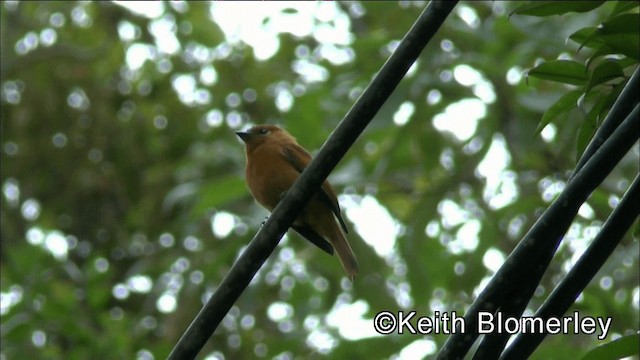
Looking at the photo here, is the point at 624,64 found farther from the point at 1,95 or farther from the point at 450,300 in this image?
the point at 1,95

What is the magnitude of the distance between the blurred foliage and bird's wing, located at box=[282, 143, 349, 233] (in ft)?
1.00

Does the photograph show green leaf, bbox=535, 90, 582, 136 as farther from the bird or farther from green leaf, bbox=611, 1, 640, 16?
the bird

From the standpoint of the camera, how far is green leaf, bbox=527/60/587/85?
1.92 m

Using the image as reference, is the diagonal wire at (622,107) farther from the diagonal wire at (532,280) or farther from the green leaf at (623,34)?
the green leaf at (623,34)

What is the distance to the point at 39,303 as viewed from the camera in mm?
5832

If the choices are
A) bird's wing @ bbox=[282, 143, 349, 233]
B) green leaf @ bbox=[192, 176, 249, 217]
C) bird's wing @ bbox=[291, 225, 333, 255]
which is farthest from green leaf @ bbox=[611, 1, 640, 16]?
green leaf @ bbox=[192, 176, 249, 217]

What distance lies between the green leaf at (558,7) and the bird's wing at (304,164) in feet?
7.59

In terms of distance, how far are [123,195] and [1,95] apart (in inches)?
53.0

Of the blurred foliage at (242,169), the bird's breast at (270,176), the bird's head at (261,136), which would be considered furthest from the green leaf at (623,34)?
the bird's head at (261,136)

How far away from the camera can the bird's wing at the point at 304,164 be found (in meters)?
4.16

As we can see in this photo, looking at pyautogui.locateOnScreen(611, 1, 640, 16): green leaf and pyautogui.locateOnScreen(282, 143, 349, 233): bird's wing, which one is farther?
pyautogui.locateOnScreen(282, 143, 349, 233): bird's wing

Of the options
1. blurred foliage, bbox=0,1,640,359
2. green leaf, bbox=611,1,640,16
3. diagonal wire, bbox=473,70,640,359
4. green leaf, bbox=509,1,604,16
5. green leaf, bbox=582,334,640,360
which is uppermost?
green leaf, bbox=611,1,640,16

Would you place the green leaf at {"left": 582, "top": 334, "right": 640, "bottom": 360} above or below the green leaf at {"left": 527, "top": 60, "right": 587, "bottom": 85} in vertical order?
below

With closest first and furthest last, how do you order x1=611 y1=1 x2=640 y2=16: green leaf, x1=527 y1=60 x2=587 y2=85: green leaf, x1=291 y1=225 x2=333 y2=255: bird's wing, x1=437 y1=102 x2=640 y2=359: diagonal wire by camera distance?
x1=437 y1=102 x2=640 y2=359: diagonal wire → x1=611 y1=1 x2=640 y2=16: green leaf → x1=527 y1=60 x2=587 y2=85: green leaf → x1=291 y1=225 x2=333 y2=255: bird's wing
